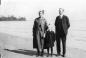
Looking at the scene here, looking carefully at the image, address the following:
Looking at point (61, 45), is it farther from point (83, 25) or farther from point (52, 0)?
point (52, 0)

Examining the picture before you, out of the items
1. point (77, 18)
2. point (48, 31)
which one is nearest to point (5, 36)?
point (48, 31)

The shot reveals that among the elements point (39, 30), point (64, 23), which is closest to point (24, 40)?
point (39, 30)

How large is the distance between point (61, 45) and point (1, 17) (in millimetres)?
1341

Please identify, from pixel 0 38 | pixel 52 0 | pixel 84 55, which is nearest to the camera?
pixel 84 55

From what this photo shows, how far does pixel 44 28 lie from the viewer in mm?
4289

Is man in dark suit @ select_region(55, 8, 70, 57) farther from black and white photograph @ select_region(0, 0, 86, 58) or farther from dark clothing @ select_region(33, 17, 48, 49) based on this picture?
dark clothing @ select_region(33, 17, 48, 49)

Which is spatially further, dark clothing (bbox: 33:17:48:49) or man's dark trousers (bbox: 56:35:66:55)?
dark clothing (bbox: 33:17:48:49)

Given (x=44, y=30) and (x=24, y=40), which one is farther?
(x=24, y=40)

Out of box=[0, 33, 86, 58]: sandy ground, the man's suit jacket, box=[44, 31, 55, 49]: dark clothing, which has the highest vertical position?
the man's suit jacket

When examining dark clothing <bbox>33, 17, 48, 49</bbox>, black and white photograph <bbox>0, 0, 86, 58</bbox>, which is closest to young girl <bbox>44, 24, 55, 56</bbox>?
black and white photograph <bbox>0, 0, 86, 58</bbox>

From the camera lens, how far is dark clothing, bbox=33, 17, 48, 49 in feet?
14.1

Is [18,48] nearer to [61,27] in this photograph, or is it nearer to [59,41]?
[59,41]

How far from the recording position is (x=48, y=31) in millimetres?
4223

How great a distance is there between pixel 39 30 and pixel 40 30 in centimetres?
2
